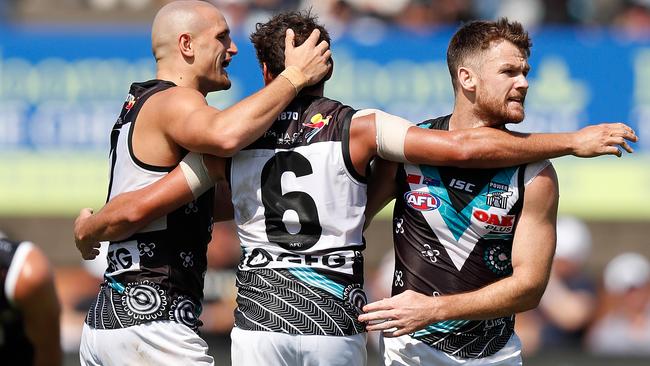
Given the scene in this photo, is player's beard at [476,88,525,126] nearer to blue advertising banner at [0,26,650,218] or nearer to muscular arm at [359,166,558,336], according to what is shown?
muscular arm at [359,166,558,336]

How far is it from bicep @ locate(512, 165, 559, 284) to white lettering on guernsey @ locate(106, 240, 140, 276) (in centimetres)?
165

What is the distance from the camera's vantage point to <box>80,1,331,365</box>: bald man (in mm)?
4715

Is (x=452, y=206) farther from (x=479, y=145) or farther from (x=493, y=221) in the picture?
(x=479, y=145)

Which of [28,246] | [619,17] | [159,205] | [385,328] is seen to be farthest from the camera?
[619,17]

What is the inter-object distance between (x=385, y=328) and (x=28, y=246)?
2.09 metres

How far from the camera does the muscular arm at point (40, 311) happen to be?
17.5 feet

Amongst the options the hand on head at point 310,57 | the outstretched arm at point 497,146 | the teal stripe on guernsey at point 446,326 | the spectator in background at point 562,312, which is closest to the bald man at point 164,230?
the hand on head at point 310,57

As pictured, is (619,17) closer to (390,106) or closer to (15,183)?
(390,106)

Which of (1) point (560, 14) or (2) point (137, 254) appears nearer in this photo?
(2) point (137, 254)

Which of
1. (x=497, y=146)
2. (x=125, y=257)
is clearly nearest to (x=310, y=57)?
(x=497, y=146)

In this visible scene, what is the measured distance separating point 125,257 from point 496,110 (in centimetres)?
175

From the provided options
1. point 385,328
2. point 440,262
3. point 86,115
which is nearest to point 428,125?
point 440,262


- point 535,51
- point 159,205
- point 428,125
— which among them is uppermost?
point 535,51

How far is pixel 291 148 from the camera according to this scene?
455cm
